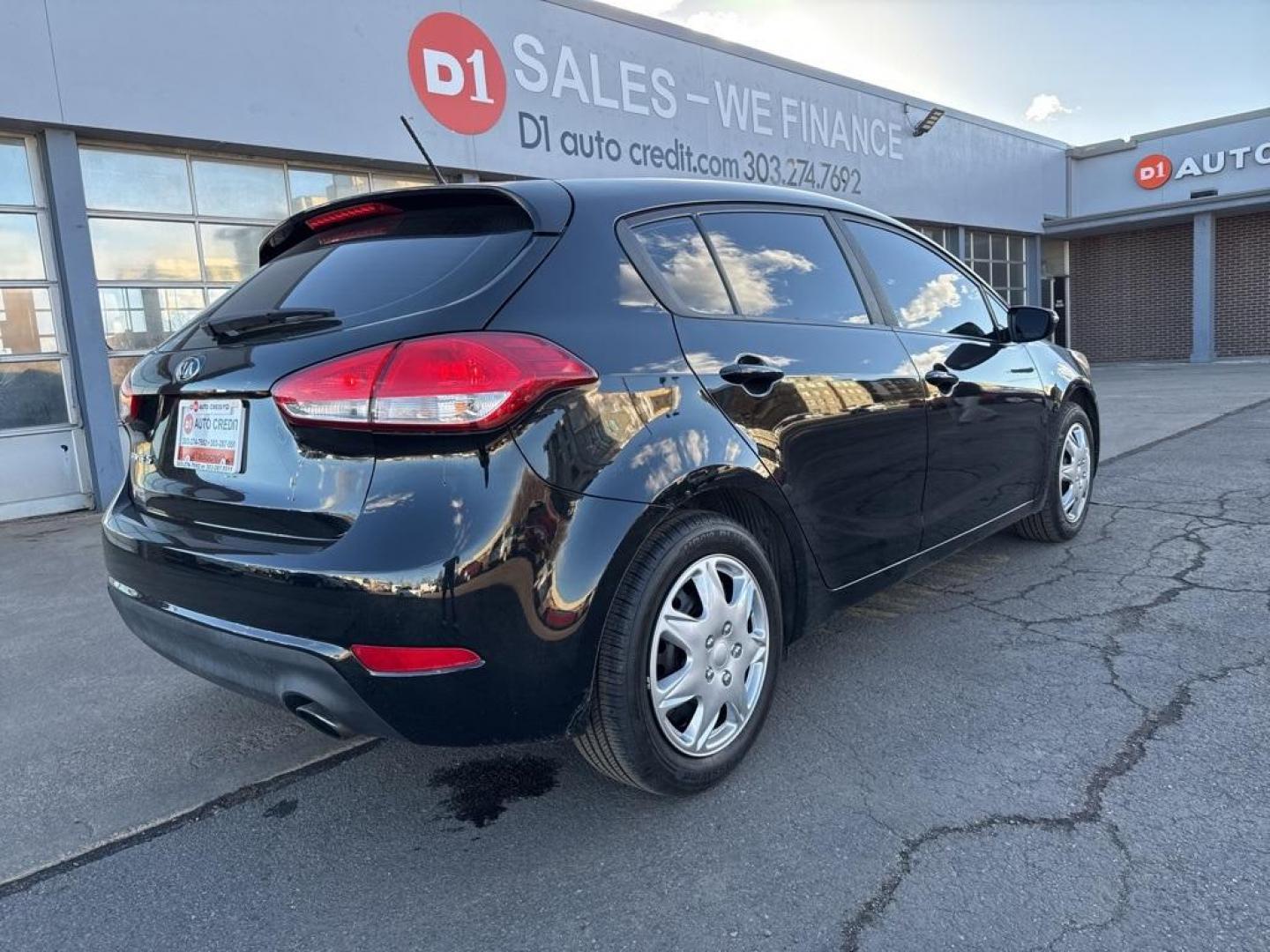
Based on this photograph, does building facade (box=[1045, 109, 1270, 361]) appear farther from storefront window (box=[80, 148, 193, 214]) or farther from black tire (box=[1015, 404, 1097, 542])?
storefront window (box=[80, 148, 193, 214])

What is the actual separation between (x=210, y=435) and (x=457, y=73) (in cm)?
824

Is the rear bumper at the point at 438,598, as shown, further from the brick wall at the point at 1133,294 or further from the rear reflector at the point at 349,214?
the brick wall at the point at 1133,294

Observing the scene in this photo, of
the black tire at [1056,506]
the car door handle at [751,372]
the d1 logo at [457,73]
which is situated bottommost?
the black tire at [1056,506]

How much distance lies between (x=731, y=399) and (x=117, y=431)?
6857 millimetres

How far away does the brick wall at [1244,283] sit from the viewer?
63.8 feet

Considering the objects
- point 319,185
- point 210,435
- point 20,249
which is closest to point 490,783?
point 210,435

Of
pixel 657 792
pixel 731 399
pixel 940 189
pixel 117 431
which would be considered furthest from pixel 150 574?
pixel 940 189

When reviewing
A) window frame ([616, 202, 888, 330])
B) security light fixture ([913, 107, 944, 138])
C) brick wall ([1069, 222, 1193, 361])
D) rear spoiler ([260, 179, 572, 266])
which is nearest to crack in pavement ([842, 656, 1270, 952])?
window frame ([616, 202, 888, 330])

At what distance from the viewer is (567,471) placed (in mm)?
2025

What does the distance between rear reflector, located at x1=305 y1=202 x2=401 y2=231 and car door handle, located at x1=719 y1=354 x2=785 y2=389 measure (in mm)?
1064

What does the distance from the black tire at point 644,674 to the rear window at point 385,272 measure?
2.59ft

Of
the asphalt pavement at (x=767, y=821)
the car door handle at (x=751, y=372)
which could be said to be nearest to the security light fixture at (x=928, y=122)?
the asphalt pavement at (x=767, y=821)

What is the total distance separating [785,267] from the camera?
2.94 metres

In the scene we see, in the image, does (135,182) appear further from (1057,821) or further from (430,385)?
(1057,821)
